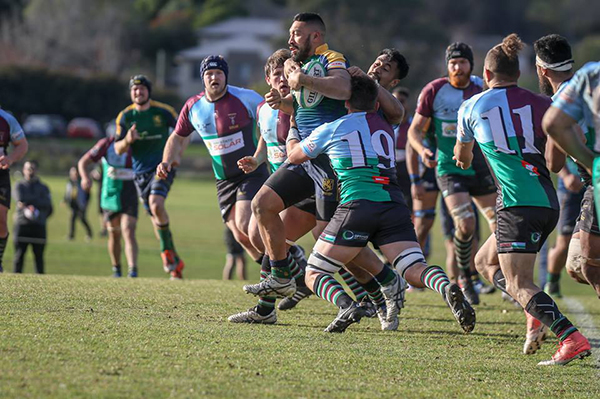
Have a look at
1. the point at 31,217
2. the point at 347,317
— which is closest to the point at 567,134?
the point at 347,317

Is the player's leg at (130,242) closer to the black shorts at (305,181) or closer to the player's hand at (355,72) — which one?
the black shorts at (305,181)

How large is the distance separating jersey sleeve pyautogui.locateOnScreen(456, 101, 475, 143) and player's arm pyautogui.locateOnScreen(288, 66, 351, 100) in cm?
90

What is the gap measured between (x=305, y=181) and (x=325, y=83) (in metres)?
0.87

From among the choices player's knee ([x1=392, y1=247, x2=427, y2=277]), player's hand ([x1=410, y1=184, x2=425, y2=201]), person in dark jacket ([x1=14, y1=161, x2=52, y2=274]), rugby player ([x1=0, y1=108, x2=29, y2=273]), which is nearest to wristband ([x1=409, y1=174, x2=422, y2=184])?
player's hand ([x1=410, y1=184, x2=425, y2=201])

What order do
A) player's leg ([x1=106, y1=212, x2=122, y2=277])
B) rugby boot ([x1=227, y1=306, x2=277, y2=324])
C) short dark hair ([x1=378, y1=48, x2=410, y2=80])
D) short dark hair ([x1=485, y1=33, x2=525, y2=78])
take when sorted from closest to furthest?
short dark hair ([x1=485, y1=33, x2=525, y2=78]), rugby boot ([x1=227, y1=306, x2=277, y2=324]), short dark hair ([x1=378, y1=48, x2=410, y2=80]), player's leg ([x1=106, y1=212, x2=122, y2=277])

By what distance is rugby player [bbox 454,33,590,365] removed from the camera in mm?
6973

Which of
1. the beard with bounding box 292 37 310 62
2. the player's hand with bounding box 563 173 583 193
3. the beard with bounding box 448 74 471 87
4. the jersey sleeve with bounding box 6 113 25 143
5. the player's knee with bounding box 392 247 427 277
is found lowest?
the player's knee with bounding box 392 247 427 277

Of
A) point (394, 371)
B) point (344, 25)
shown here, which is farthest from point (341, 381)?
point (344, 25)

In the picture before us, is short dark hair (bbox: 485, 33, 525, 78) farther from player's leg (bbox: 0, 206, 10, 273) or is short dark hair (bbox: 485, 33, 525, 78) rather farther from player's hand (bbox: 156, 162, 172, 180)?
player's leg (bbox: 0, 206, 10, 273)

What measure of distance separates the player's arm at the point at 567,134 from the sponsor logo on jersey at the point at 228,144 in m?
5.32

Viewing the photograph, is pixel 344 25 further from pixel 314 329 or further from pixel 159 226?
pixel 314 329

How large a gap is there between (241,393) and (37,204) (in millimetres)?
13010

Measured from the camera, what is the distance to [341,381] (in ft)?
19.4

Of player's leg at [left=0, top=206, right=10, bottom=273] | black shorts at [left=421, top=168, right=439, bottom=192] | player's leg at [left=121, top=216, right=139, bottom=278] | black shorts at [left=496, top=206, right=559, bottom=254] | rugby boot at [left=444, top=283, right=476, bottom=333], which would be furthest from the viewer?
player's leg at [left=121, top=216, right=139, bottom=278]
